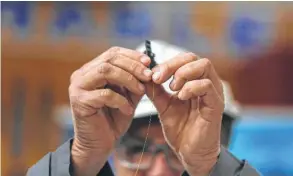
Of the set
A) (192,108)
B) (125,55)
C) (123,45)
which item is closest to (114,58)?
(125,55)

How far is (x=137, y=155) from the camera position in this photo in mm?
911

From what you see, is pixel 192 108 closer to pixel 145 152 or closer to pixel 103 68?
pixel 103 68

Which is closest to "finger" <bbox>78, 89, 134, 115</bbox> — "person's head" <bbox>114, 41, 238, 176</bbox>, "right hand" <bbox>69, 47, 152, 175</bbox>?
"right hand" <bbox>69, 47, 152, 175</bbox>

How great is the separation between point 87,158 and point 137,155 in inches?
9.9

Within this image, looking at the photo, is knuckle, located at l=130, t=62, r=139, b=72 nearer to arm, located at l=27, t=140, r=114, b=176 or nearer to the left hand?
the left hand

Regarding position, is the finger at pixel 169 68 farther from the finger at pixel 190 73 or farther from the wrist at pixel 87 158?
the wrist at pixel 87 158

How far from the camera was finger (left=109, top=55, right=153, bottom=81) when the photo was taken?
0.58 metres

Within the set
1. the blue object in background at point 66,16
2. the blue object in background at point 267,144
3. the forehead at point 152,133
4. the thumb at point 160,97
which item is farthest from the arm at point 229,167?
the blue object in background at point 66,16

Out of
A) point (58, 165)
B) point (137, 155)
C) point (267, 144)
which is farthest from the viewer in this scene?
point (267, 144)

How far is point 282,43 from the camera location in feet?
4.57

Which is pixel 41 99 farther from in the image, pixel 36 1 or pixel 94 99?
pixel 94 99

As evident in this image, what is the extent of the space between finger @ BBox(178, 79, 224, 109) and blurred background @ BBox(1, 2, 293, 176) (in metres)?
0.77

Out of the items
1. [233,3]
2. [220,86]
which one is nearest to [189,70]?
[220,86]

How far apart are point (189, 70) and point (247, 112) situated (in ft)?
2.79
